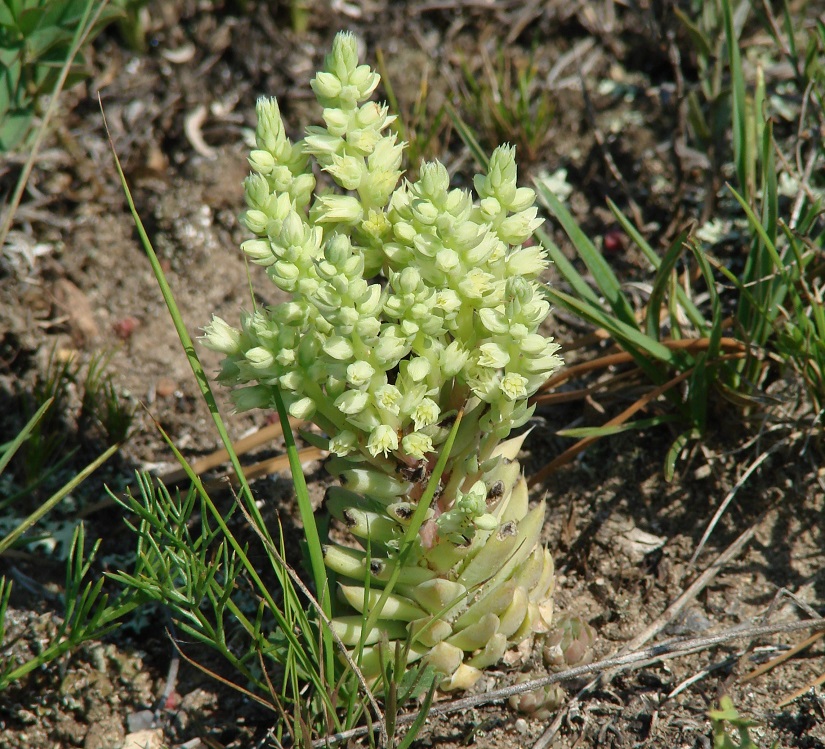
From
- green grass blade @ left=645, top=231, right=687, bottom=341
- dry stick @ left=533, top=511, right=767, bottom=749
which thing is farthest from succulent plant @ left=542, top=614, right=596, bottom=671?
green grass blade @ left=645, top=231, right=687, bottom=341

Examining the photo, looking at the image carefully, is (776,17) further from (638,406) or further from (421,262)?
(421,262)

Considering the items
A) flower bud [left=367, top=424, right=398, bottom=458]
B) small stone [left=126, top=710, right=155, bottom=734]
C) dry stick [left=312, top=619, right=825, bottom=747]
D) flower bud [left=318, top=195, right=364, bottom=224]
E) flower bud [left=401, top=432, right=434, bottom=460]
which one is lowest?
small stone [left=126, top=710, right=155, bottom=734]

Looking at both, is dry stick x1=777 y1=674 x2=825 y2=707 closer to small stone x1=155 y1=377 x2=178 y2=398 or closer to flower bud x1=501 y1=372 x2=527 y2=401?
flower bud x1=501 y1=372 x2=527 y2=401

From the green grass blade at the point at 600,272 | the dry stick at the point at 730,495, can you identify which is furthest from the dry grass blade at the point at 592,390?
the dry stick at the point at 730,495

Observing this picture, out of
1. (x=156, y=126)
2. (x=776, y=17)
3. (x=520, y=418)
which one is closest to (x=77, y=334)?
(x=156, y=126)

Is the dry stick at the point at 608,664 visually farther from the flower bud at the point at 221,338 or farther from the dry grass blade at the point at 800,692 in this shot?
the flower bud at the point at 221,338

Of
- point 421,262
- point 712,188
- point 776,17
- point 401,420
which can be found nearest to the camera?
point 421,262

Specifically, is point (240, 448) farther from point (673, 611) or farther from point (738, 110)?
point (738, 110)
